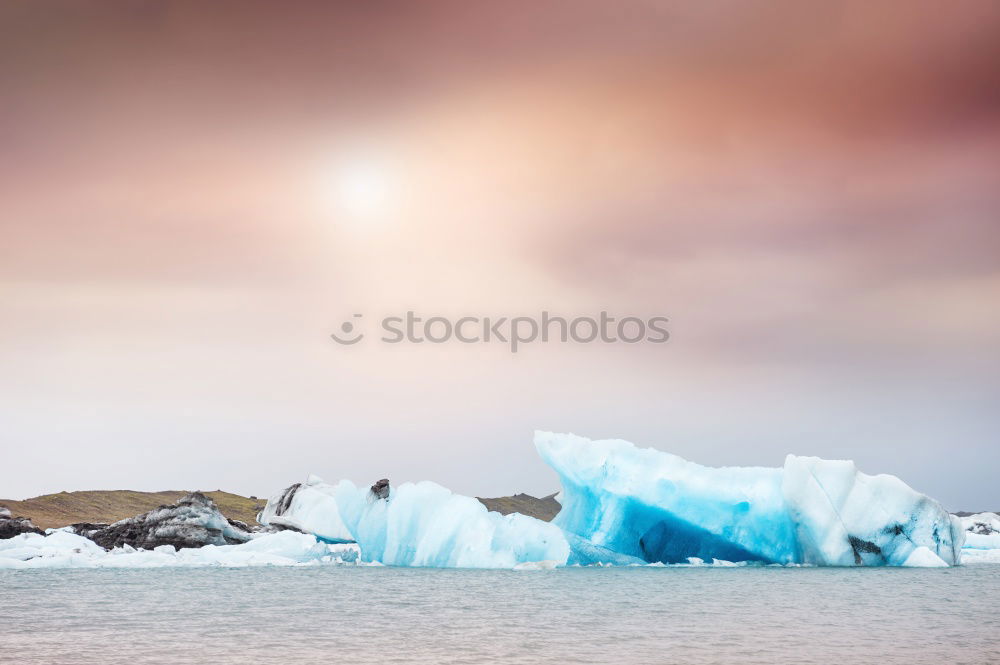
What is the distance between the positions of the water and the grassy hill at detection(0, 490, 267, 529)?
1716 inches

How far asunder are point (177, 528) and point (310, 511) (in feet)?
17.3

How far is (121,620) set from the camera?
20.5 m

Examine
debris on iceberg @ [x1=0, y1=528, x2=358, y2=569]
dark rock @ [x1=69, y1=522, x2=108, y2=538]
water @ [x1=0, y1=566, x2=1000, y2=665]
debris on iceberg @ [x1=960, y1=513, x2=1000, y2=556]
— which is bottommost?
water @ [x1=0, y1=566, x2=1000, y2=665]

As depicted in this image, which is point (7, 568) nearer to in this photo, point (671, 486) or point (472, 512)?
point (472, 512)

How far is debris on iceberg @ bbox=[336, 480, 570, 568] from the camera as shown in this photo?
33594mm

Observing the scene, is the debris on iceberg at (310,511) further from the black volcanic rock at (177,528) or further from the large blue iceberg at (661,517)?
the large blue iceberg at (661,517)

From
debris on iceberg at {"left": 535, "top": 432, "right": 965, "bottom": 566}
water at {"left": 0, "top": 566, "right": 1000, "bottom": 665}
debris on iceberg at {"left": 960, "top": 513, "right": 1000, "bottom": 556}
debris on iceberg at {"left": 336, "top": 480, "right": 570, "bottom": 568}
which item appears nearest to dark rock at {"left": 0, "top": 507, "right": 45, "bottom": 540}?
water at {"left": 0, "top": 566, "right": 1000, "bottom": 665}

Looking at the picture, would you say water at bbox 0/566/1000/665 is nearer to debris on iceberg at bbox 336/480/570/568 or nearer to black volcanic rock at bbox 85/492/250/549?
debris on iceberg at bbox 336/480/570/568

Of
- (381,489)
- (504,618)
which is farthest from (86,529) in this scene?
(504,618)

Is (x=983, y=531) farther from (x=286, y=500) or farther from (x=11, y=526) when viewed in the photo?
(x=11, y=526)

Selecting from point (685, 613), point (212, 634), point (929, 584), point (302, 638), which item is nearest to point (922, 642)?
point (685, 613)

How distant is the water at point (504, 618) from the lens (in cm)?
1594

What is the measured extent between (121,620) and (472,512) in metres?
14.9

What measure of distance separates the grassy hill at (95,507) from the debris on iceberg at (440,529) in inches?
1583
